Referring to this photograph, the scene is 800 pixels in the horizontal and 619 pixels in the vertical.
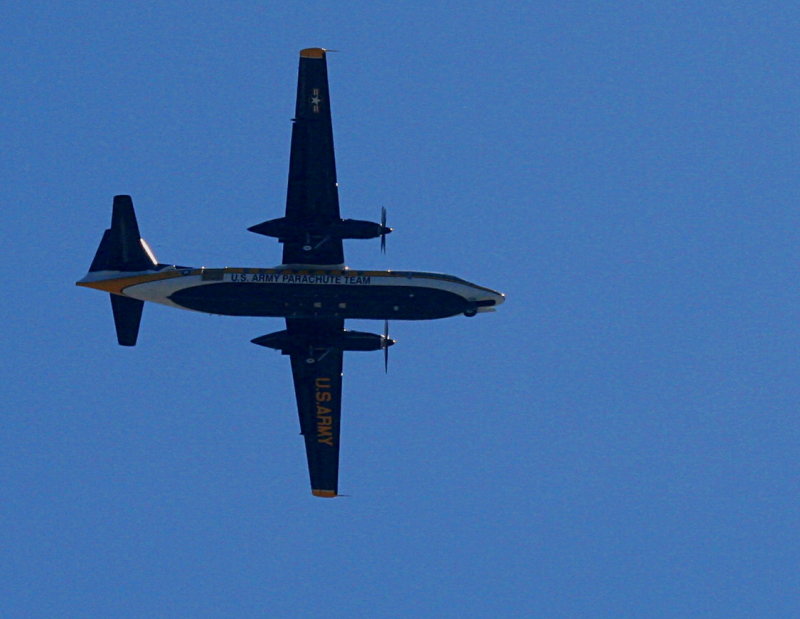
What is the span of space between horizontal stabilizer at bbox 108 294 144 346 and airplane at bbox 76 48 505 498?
0.08 metres

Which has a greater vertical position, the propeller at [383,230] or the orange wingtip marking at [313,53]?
the orange wingtip marking at [313,53]

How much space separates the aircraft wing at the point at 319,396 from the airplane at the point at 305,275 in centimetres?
201

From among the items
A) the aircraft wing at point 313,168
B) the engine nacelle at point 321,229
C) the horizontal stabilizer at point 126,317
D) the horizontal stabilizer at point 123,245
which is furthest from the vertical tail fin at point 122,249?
the aircraft wing at point 313,168

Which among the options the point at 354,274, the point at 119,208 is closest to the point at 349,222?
the point at 354,274

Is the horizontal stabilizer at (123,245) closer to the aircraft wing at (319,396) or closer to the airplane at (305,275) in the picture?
the airplane at (305,275)

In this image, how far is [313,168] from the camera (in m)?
59.6

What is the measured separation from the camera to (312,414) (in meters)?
65.5

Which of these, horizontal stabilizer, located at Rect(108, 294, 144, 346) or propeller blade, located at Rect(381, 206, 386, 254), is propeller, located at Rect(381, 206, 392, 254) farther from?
horizontal stabilizer, located at Rect(108, 294, 144, 346)

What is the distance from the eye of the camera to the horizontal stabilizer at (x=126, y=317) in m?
61.8

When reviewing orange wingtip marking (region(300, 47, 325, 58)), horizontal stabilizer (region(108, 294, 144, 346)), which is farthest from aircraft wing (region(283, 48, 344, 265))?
horizontal stabilizer (region(108, 294, 144, 346))

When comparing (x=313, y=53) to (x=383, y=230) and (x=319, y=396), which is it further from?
(x=319, y=396)

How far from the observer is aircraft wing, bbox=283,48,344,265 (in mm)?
58688

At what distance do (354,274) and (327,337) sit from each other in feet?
13.8

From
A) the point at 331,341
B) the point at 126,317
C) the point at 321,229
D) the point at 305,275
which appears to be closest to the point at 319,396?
the point at 331,341
